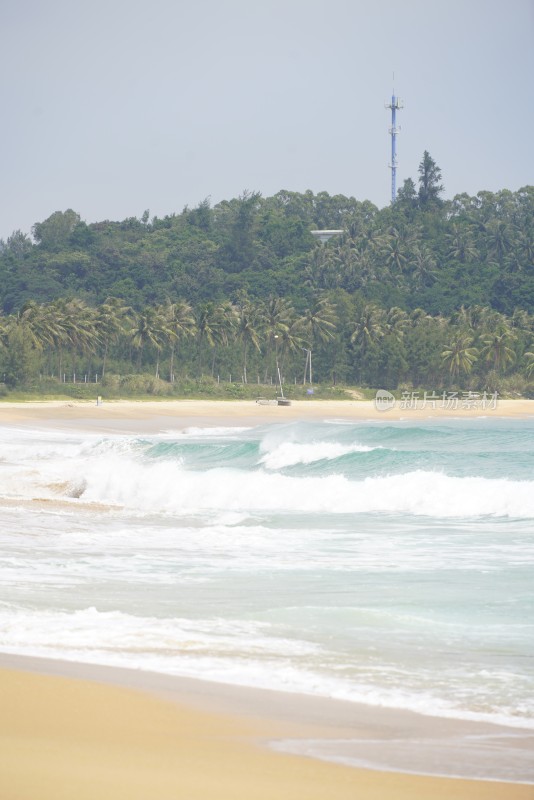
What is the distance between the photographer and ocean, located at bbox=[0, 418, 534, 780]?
8.28m

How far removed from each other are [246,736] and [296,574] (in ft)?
18.9

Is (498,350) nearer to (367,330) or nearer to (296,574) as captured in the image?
(367,330)

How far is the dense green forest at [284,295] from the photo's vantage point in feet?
282

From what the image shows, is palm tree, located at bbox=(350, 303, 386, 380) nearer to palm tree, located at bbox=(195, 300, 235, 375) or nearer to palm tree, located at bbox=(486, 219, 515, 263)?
palm tree, located at bbox=(195, 300, 235, 375)

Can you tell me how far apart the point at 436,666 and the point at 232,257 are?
121141 mm

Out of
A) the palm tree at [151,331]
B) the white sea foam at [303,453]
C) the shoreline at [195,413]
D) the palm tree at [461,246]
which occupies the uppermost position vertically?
the palm tree at [461,246]

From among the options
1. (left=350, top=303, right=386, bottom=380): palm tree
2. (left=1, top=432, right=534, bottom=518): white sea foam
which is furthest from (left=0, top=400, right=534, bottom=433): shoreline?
(left=1, top=432, right=534, bottom=518): white sea foam

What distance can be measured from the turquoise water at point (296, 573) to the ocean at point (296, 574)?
31mm

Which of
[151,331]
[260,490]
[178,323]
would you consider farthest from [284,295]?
[260,490]

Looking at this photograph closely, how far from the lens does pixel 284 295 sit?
389 ft

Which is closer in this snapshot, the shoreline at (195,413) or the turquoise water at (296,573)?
the turquoise water at (296,573)

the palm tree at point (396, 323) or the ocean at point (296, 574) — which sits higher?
the palm tree at point (396, 323)

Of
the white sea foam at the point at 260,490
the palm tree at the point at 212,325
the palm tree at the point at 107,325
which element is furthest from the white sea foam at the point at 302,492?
the palm tree at the point at 212,325

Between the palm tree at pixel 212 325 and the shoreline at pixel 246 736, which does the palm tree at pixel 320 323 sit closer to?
the palm tree at pixel 212 325
